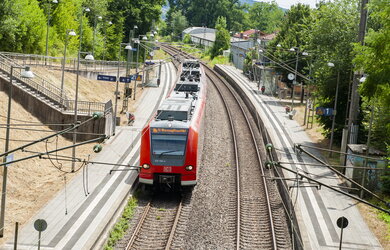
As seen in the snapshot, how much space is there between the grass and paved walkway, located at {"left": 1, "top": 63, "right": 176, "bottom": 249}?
29 cm

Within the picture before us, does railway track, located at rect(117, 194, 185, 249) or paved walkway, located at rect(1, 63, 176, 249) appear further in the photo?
railway track, located at rect(117, 194, 185, 249)

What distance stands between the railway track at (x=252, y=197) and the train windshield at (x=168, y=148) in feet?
10.2

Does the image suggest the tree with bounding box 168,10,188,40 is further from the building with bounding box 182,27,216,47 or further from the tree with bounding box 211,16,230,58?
the tree with bounding box 211,16,230,58

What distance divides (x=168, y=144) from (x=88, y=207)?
159 inches

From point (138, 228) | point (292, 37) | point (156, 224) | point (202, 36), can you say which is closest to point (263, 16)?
point (202, 36)

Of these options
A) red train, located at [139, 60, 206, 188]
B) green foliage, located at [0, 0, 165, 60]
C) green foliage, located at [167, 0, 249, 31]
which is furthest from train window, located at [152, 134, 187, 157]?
green foliage, located at [167, 0, 249, 31]

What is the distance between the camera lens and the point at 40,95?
110 ft

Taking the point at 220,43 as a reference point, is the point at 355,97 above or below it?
below

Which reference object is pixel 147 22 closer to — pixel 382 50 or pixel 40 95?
pixel 40 95

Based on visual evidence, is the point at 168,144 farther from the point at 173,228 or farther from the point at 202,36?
the point at 202,36

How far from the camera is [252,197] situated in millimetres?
23672

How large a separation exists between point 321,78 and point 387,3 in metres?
16.8

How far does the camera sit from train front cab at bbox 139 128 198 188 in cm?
2195

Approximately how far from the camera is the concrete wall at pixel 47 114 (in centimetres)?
3244
